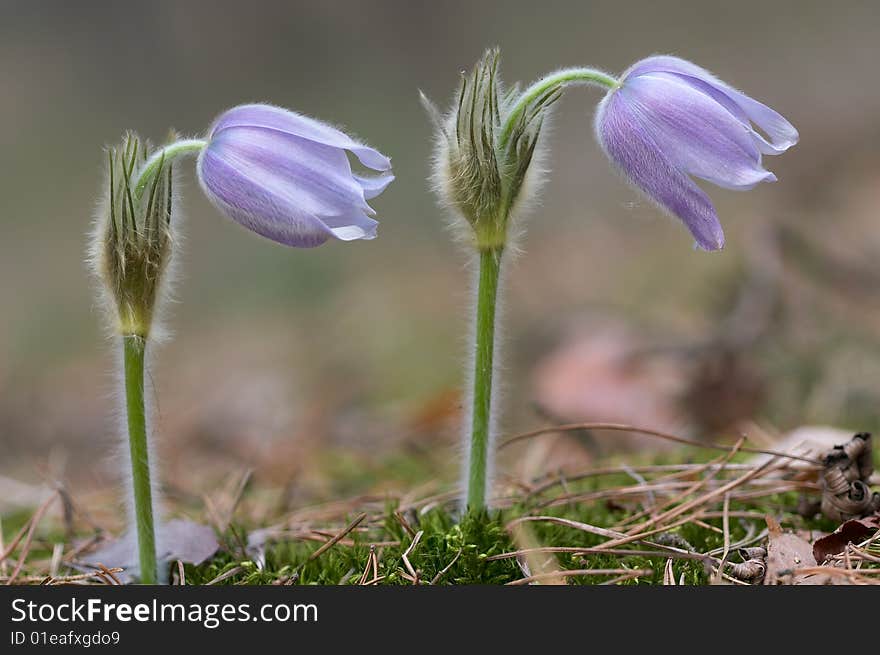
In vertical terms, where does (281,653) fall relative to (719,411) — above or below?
below

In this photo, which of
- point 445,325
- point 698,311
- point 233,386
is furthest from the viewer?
point 445,325

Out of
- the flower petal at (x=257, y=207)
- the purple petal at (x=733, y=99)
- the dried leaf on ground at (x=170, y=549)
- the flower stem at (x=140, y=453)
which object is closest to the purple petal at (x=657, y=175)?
the purple petal at (x=733, y=99)

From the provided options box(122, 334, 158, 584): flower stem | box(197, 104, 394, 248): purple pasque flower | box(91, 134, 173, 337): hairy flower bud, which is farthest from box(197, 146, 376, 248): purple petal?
box(122, 334, 158, 584): flower stem

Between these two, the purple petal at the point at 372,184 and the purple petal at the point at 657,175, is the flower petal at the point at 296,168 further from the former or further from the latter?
the purple petal at the point at 657,175

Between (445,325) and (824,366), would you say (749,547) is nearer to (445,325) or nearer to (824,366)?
(824,366)

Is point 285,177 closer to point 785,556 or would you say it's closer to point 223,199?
point 223,199

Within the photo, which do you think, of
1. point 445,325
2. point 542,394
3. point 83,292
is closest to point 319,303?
point 445,325
